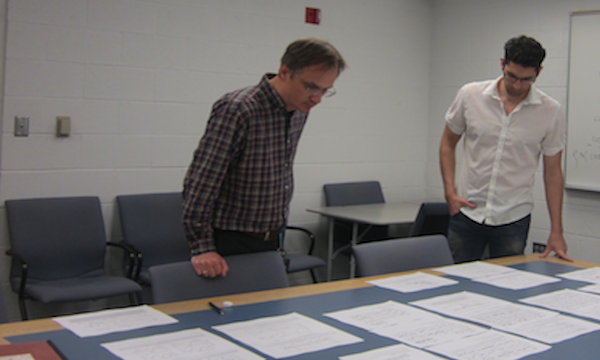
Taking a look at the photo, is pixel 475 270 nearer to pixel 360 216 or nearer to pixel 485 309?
pixel 485 309

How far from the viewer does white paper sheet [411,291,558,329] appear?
1.63 meters

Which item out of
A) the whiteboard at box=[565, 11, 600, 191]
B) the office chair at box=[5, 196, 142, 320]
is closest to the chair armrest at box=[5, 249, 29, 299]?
the office chair at box=[5, 196, 142, 320]

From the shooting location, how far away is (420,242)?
238 centimetres

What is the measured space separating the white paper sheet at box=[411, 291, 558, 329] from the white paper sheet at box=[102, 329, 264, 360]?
0.63 meters

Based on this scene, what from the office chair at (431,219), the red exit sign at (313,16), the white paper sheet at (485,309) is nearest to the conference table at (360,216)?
the office chair at (431,219)

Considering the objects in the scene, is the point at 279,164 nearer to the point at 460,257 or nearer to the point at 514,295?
the point at 514,295

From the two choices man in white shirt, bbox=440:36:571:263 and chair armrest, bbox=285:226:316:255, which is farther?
chair armrest, bbox=285:226:316:255

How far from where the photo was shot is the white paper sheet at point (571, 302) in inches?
68.7

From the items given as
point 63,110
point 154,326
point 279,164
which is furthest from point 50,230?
point 154,326

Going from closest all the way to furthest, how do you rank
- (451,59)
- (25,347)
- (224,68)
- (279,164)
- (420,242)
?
(25,347) < (279,164) < (420,242) < (224,68) < (451,59)

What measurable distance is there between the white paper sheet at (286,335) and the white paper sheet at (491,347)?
8.1 inches

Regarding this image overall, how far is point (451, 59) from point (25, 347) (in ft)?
13.9

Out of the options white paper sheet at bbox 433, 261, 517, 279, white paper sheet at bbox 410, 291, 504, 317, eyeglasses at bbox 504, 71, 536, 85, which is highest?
eyeglasses at bbox 504, 71, 536, 85

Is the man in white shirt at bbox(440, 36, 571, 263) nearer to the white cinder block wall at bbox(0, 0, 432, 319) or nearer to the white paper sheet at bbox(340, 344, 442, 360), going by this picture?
the white paper sheet at bbox(340, 344, 442, 360)
